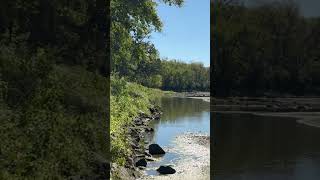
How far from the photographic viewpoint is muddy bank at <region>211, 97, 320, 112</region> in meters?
54.3

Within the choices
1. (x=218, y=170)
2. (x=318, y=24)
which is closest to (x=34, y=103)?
(x=218, y=170)

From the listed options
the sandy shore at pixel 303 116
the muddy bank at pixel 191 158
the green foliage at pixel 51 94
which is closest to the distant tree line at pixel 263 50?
the sandy shore at pixel 303 116

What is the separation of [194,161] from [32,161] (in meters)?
13.0

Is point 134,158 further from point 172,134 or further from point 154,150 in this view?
point 172,134

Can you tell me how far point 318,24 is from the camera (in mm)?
63594

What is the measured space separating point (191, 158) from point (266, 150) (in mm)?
5481

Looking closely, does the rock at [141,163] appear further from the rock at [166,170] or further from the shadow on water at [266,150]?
the shadow on water at [266,150]

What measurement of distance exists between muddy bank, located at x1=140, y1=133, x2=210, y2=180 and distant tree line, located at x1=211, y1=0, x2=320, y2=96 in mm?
26781

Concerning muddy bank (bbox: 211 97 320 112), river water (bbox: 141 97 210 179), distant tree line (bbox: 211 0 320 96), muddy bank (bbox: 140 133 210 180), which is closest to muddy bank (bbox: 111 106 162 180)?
river water (bbox: 141 97 210 179)

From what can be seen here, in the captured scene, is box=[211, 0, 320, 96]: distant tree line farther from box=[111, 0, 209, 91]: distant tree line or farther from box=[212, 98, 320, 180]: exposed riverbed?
box=[111, 0, 209, 91]: distant tree line

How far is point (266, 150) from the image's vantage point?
28016 mm

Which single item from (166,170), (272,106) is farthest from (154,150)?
(272,106)

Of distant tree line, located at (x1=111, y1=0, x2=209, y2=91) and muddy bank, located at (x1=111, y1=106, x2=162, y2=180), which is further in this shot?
distant tree line, located at (x1=111, y1=0, x2=209, y2=91)

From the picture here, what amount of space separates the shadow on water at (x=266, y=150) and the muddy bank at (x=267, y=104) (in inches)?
463
